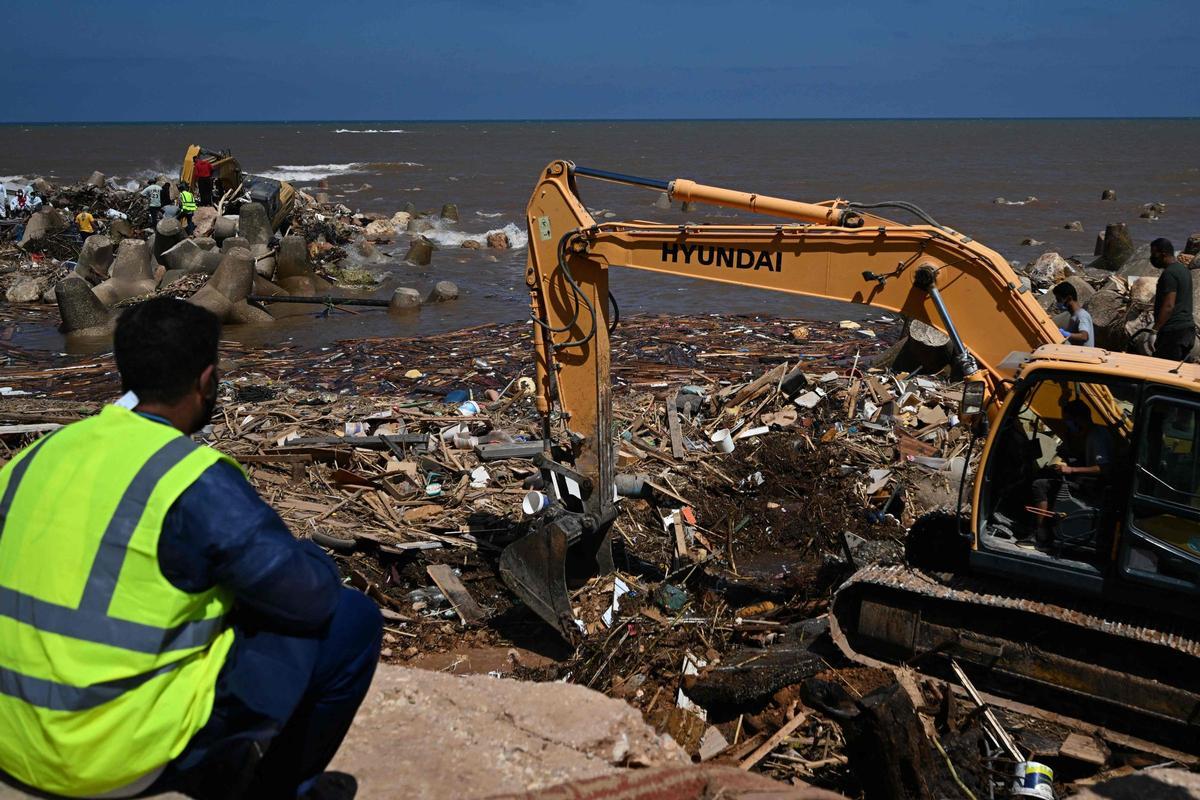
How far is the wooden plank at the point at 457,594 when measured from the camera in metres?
7.82

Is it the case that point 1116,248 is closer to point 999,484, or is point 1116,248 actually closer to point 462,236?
point 462,236

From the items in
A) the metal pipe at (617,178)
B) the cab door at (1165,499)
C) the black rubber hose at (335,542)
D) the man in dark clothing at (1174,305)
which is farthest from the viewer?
the man in dark clothing at (1174,305)

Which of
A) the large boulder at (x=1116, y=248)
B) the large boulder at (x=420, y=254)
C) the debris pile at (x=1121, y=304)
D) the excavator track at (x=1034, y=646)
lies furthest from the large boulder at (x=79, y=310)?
the large boulder at (x=1116, y=248)

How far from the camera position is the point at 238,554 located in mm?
2623

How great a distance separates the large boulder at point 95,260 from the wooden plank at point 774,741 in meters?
19.3

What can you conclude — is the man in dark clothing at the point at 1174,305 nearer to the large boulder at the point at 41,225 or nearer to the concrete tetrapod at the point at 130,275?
the concrete tetrapod at the point at 130,275

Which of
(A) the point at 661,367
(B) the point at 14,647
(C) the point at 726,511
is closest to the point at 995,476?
(C) the point at 726,511

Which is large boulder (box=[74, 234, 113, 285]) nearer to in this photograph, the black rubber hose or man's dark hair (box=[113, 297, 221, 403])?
the black rubber hose

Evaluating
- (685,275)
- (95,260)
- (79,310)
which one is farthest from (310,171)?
(685,275)

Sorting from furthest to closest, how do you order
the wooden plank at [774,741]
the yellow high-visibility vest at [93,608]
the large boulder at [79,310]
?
the large boulder at [79,310] → the wooden plank at [774,741] → the yellow high-visibility vest at [93,608]

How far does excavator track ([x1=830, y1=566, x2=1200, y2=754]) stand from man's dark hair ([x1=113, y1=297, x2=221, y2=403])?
4.81 m

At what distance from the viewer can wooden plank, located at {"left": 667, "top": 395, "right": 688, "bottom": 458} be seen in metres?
10.1

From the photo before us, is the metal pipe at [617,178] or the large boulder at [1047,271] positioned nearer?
the metal pipe at [617,178]

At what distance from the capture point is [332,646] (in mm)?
3051
